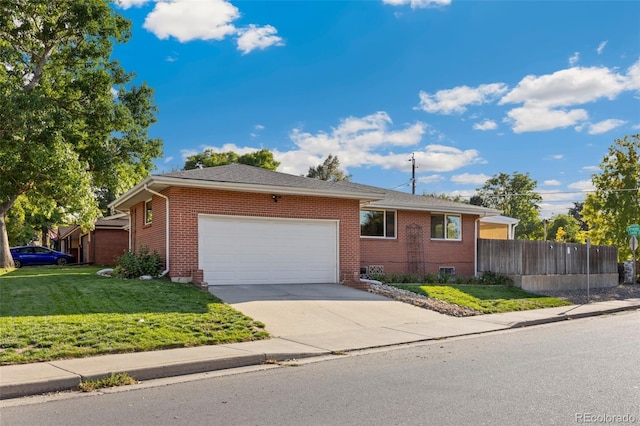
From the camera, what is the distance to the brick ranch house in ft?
49.7

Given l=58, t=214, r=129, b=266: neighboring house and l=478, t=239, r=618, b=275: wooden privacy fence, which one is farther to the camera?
l=58, t=214, r=129, b=266: neighboring house

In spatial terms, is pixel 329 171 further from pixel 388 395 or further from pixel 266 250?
pixel 388 395

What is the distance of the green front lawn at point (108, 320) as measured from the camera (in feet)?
27.8

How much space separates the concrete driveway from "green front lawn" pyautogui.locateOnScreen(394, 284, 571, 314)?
1.97 metres

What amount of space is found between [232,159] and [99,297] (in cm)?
4047

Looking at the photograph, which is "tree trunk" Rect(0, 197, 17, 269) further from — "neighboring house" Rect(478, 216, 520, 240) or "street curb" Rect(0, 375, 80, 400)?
"neighboring house" Rect(478, 216, 520, 240)

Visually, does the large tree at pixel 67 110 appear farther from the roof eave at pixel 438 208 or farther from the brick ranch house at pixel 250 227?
the roof eave at pixel 438 208

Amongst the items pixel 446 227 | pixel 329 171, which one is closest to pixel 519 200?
pixel 329 171

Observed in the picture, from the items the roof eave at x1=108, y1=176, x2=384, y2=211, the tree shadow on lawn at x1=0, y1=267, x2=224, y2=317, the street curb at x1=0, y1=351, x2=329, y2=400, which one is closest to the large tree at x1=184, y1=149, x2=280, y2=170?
the roof eave at x1=108, y1=176, x2=384, y2=211

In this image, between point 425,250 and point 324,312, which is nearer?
point 324,312

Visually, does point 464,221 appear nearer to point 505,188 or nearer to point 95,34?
point 95,34

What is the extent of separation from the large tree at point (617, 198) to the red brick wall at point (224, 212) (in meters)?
19.8

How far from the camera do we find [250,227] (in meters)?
16.3

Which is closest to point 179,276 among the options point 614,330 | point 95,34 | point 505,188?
point 614,330
